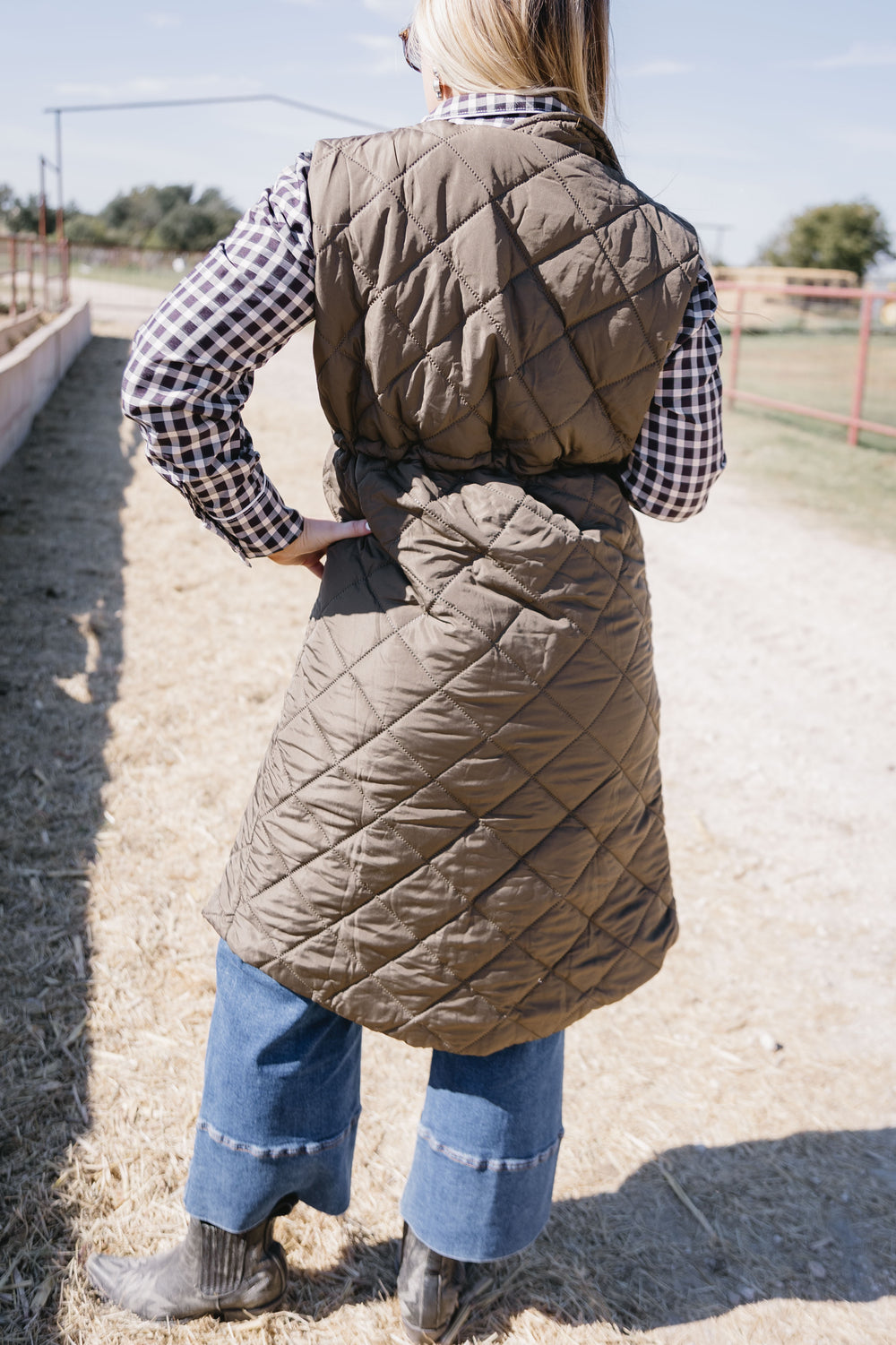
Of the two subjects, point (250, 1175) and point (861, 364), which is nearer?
point (250, 1175)

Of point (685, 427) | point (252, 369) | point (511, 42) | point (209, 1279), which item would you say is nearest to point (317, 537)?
point (252, 369)

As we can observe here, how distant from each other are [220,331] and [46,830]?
2116mm

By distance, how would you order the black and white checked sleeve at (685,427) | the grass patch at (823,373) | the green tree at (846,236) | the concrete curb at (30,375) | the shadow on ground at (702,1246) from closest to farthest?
1. the black and white checked sleeve at (685,427)
2. the shadow on ground at (702,1246)
3. the concrete curb at (30,375)
4. the grass patch at (823,373)
5. the green tree at (846,236)

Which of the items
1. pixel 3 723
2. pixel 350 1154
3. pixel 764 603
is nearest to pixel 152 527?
pixel 3 723

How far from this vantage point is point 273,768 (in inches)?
55.7

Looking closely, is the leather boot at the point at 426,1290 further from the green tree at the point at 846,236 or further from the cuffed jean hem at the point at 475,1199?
the green tree at the point at 846,236

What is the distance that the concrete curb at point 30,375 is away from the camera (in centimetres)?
737

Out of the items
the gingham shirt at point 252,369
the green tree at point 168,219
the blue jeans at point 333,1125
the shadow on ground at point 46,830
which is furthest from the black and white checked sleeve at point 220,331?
the green tree at point 168,219

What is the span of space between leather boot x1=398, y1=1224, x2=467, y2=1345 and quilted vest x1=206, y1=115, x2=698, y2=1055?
17.1 inches

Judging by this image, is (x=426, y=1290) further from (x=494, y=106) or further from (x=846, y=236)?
(x=846, y=236)

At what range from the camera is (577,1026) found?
2.49 metres

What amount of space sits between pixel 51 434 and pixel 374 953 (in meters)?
8.21

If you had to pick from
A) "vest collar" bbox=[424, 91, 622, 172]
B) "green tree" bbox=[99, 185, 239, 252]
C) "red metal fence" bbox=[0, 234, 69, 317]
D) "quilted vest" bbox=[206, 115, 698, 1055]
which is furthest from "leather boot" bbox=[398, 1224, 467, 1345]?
"green tree" bbox=[99, 185, 239, 252]

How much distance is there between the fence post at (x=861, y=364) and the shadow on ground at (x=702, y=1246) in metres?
8.38
